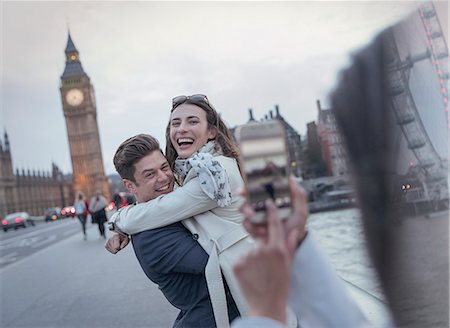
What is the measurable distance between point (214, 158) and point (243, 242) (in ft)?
0.82

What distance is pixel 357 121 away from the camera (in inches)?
64.9

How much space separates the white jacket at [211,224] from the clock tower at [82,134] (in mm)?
76075

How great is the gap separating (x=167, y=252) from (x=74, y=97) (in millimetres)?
82812

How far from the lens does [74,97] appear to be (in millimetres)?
80375

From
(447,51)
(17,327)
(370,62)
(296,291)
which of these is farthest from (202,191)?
(17,327)

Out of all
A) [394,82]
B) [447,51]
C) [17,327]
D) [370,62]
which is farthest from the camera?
[17,327]

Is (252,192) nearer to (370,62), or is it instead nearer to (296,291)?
(296,291)

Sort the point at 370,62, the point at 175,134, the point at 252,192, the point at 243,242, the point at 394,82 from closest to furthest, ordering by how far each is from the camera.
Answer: the point at 252,192 < the point at 370,62 < the point at 243,242 < the point at 175,134 < the point at 394,82

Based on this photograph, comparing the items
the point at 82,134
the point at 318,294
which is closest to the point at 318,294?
the point at 318,294

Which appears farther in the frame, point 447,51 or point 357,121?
point 447,51

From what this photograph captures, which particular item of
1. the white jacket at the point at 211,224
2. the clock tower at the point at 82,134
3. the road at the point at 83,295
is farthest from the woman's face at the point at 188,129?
the clock tower at the point at 82,134

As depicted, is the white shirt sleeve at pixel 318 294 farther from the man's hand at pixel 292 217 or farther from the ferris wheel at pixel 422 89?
the ferris wheel at pixel 422 89

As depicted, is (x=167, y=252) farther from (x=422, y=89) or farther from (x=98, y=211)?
(x=98, y=211)

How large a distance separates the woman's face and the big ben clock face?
81.6 m
